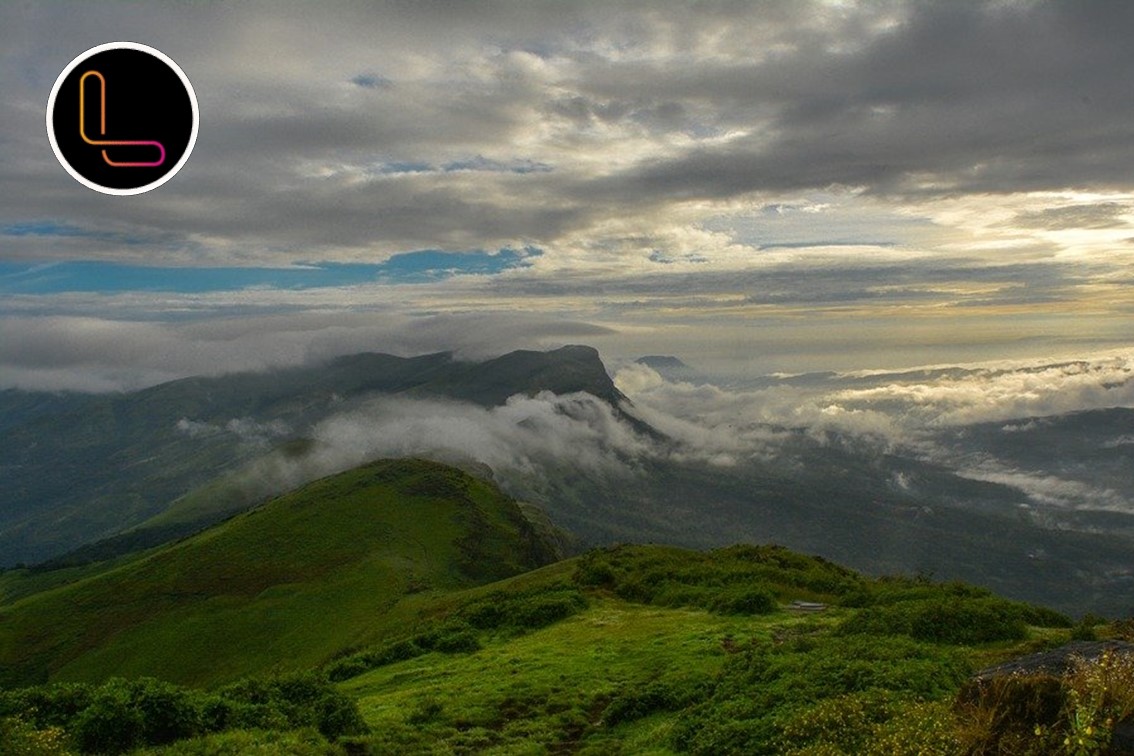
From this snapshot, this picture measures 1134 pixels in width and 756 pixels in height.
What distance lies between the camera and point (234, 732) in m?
19.5

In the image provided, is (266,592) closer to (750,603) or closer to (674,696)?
(750,603)

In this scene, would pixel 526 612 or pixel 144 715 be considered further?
pixel 526 612

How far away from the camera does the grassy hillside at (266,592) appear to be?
115625 millimetres

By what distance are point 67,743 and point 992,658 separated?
1142 inches

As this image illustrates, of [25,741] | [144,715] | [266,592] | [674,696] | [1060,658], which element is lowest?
[266,592]

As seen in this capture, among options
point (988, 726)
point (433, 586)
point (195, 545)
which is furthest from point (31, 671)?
point (988, 726)

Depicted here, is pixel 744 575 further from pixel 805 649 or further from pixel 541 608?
pixel 805 649

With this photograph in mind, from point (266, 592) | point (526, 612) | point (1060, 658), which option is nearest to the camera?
point (1060, 658)

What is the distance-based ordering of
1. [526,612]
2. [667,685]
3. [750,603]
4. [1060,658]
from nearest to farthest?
[1060,658], [667,685], [750,603], [526,612]

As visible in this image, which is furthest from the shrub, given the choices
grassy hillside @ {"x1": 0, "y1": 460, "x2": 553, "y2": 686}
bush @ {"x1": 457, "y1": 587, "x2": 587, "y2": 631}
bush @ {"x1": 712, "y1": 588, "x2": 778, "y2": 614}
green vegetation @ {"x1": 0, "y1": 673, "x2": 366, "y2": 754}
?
grassy hillside @ {"x1": 0, "y1": 460, "x2": 553, "y2": 686}

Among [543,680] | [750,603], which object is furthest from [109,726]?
[750,603]

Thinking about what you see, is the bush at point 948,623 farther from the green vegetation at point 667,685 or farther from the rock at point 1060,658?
the rock at point 1060,658

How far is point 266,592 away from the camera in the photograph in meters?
140

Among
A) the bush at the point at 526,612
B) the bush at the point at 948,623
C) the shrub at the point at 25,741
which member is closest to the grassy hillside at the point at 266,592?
the bush at the point at 526,612
